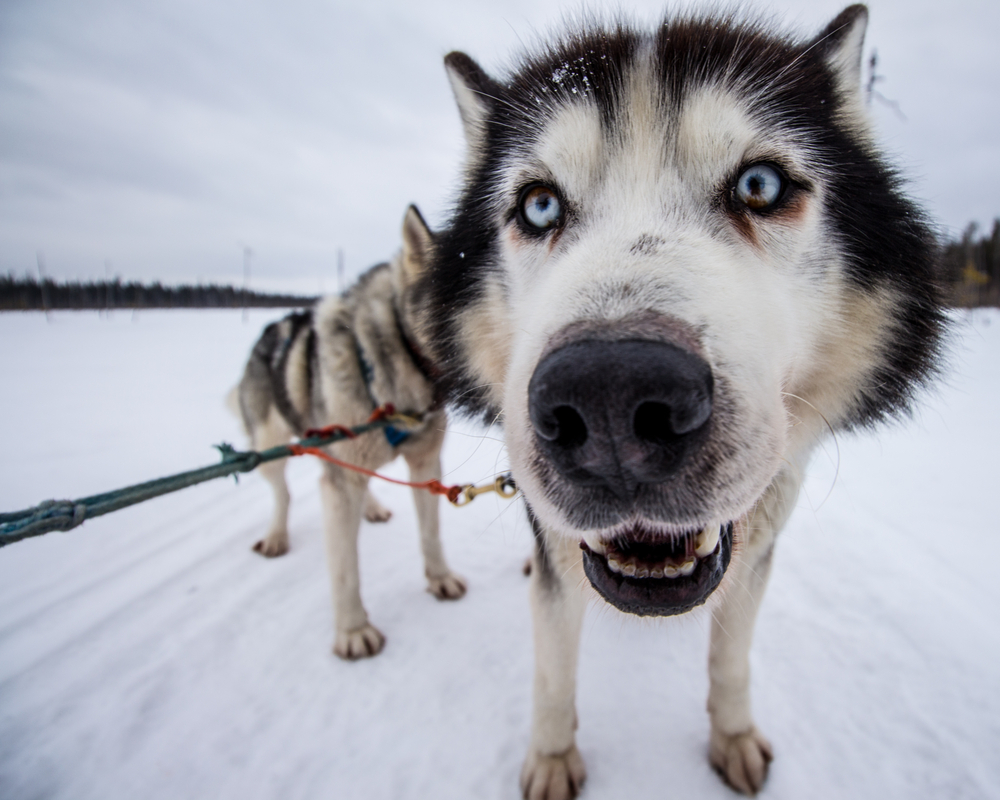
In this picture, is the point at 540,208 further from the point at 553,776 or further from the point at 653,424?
the point at 553,776

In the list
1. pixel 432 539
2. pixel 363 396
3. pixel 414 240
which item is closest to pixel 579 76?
pixel 414 240

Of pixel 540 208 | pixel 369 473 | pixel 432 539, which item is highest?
pixel 540 208

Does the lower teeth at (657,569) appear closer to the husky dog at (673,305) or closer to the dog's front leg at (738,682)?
the husky dog at (673,305)

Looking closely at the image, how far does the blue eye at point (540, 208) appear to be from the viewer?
1.31 meters

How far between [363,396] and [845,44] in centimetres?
245

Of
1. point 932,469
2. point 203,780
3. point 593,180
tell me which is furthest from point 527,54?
point 932,469

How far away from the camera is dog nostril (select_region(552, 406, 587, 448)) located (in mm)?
772

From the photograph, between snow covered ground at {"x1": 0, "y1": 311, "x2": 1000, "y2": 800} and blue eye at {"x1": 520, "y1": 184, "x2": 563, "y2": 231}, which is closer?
blue eye at {"x1": 520, "y1": 184, "x2": 563, "y2": 231}

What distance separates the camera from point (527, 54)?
1.67 meters

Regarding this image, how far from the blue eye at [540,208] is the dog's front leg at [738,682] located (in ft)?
4.21

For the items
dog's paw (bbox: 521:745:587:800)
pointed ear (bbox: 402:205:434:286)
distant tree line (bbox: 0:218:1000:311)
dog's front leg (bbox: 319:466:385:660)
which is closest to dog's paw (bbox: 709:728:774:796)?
dog's paw (bbox: 521:745:587:800)

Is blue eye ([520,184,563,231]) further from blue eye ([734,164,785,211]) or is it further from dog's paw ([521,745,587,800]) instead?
dog's paw ([521,745,587,800])

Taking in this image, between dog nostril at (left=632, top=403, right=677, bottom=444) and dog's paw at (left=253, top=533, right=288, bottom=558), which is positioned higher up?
dog nostril at (left=632, top=403, right=677, bottom=444)

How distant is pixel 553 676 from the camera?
1.60 meters
